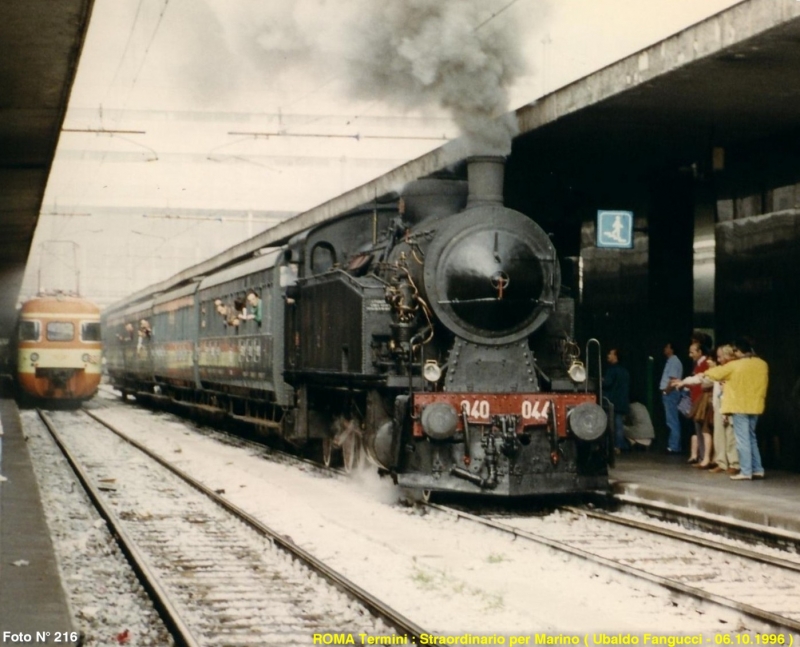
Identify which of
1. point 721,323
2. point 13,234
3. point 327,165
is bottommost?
point 721,323

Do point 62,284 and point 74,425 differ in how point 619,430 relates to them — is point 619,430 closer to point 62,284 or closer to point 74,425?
point 74,425

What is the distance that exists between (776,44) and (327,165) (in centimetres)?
1681

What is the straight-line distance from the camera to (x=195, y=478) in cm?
1351

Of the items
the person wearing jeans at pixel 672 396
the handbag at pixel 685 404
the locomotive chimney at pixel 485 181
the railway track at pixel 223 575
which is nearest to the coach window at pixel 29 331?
the railway track at pixel 223 575

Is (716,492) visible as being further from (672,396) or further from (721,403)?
(672,396)

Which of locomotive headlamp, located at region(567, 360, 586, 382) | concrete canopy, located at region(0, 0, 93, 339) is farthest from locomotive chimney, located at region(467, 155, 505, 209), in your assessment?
concrete canopy, located at region(0, 0, 93, 339)

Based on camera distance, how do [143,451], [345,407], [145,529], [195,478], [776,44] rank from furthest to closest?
1. [143,451]
2. [195,478]
3. [345,407]
4. [145,529]
5. [776,44]

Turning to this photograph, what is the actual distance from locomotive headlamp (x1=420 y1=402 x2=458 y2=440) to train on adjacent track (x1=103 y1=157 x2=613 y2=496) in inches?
0.5

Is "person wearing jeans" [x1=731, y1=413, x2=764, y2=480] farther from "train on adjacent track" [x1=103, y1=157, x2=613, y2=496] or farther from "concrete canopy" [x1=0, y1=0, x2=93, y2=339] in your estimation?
"concrete canopy" [x1=0, y1=0, x2=93, y2=339]

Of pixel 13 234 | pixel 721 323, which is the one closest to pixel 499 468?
pixel 721 323

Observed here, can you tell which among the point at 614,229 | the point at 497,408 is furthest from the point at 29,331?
the point at 497,408

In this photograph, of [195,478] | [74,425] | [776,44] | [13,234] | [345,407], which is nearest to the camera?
[776,44]

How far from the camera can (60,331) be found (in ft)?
92.2

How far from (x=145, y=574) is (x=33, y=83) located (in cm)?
401
